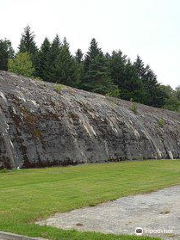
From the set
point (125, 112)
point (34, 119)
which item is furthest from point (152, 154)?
point (34, 119)

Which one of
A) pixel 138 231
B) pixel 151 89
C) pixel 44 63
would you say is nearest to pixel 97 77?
pixel 44 63

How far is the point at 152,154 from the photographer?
3284 cm

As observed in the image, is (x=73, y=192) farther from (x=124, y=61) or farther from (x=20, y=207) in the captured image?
(x=124, y=61)

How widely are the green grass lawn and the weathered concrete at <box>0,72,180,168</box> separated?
2575 millimetres

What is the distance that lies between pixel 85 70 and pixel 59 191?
53941mm

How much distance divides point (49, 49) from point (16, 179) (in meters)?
49.3

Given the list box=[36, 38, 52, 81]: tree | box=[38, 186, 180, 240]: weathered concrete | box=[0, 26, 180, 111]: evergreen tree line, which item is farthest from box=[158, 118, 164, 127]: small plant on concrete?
box=[38, 186, 180, 240]: weathered concrete

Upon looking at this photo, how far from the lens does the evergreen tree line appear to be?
5722 cm

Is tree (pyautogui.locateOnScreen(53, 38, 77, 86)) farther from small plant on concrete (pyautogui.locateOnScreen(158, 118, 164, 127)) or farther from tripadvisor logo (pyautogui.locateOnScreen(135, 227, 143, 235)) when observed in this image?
tripadvisor logo (pyautogui.locateOnScreen(135, 227, 143, 235))

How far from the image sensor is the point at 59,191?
13.2 meters

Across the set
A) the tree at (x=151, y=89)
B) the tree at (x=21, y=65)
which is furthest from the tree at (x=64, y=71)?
the tree at (x=151, y=89)

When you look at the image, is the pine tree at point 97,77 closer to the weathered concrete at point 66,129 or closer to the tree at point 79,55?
the tree at point 79,55

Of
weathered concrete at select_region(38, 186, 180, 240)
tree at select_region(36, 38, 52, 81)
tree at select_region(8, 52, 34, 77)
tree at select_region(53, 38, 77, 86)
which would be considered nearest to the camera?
weathered concrete at select_region(38, 186, 180, 240)

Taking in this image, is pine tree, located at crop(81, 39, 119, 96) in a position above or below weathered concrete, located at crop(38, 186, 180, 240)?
above
